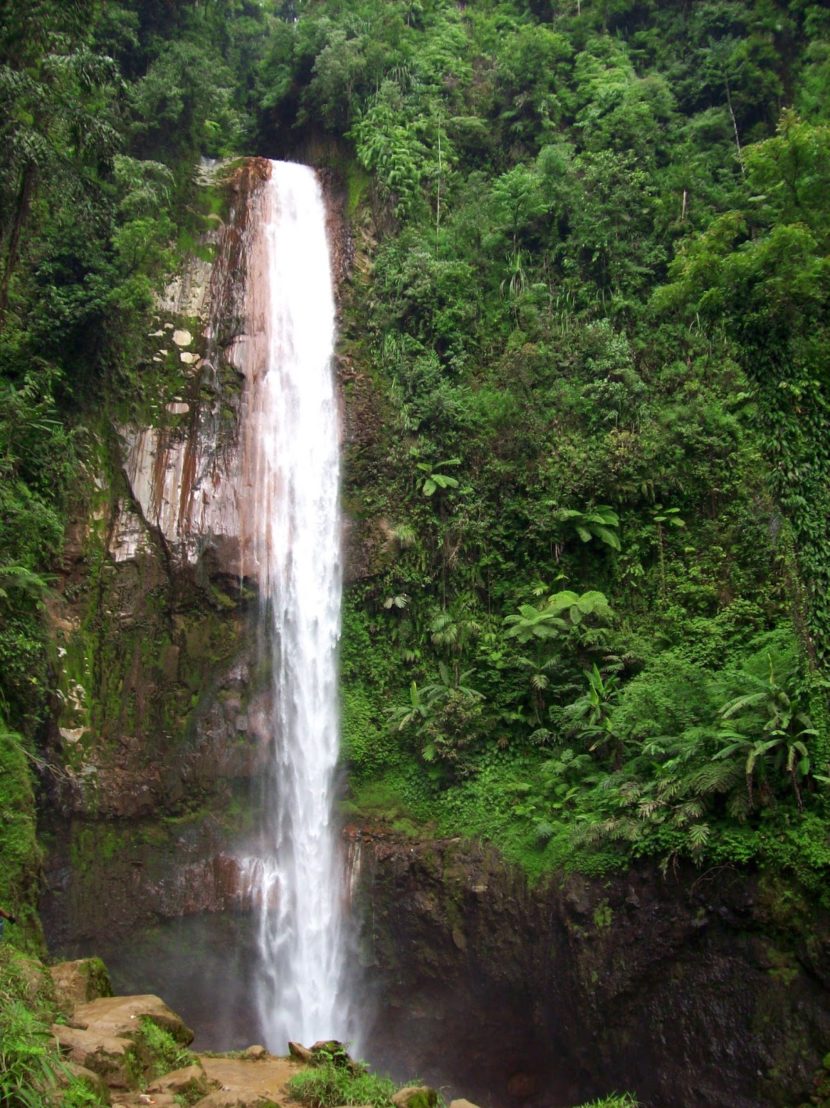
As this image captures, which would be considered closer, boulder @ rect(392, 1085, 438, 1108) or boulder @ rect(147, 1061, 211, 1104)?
boulder @ rect(147, 1061, 211, 1104)

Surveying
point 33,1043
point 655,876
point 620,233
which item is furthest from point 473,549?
point 33,1043

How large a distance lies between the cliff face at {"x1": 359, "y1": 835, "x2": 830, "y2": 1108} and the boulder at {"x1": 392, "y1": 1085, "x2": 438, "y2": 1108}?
11.2ft

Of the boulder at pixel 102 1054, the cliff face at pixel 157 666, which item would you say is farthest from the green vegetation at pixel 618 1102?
the cliff face at pixel 157 666

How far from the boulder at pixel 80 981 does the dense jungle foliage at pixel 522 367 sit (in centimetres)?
130

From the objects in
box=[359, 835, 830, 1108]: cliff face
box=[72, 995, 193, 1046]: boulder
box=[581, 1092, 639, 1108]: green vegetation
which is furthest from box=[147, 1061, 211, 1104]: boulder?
box=[359, 835, 830, 1108]: cliff face

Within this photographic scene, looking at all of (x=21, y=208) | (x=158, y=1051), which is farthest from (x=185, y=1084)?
(x=21, y=208)

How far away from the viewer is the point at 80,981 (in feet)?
29.2

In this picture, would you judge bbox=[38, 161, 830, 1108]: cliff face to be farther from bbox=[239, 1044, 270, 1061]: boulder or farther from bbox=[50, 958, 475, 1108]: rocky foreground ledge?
bbox=[50, 958, 475, 1108]: rocky foreground ledge

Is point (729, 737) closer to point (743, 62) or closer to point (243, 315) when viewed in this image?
point (243, 315)

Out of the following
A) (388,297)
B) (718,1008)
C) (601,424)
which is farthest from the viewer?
(388,297)

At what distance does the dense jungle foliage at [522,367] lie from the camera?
429 inches

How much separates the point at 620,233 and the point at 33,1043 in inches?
695

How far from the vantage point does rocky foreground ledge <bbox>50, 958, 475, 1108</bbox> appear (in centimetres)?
703

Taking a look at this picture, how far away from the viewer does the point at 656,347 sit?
55.4ft
